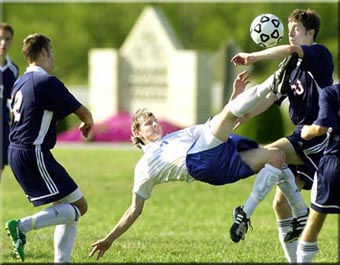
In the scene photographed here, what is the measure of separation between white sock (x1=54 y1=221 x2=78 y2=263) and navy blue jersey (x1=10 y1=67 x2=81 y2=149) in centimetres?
77

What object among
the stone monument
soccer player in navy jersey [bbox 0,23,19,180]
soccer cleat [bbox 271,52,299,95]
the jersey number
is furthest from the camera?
the stone monument

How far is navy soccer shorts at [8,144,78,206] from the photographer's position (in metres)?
7.88

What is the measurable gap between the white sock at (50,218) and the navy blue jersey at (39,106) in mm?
571

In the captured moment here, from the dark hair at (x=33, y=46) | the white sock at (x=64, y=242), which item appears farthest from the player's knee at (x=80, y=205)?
the dark hair at (x=33, y=46)

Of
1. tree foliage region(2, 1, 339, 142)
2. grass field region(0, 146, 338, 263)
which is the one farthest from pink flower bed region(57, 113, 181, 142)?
tree foliage region(2, 1, 339, 142)

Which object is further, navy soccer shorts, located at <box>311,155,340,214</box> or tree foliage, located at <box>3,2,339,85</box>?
tree foliage, located at <box>3,2,339,85</box>

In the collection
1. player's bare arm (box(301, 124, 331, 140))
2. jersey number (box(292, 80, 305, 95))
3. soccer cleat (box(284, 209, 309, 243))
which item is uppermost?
jersey number (box(292, 80, 305, 95))

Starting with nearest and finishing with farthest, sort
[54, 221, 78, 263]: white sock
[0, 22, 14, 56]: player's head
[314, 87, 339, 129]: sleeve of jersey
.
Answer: [314, 87, 339, 129]: sleeve of jersey → [54, 221, 78, 263]: white sock → [0, 22, 14, 56]: player's head

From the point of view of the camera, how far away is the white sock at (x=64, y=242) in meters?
8.03

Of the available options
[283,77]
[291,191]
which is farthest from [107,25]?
[283,77]

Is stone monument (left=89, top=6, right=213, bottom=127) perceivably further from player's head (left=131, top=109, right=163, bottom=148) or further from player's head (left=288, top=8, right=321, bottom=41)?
player's head (left=131, top=109, right=163, bottom=148)

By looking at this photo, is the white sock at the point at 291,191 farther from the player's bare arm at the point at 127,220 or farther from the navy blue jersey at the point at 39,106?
the navy blue jersey at the point at 39,106

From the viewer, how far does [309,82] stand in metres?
8.25

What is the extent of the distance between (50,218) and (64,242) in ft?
1.17
